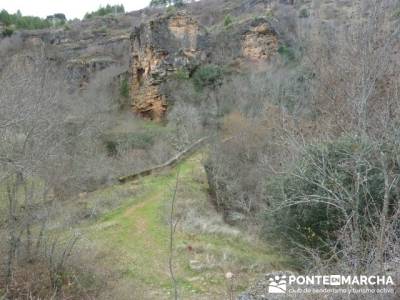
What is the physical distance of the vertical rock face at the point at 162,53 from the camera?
93.9 ft

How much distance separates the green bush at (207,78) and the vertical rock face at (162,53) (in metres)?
1.06

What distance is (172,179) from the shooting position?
55.9 feet

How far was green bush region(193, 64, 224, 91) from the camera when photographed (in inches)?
1117

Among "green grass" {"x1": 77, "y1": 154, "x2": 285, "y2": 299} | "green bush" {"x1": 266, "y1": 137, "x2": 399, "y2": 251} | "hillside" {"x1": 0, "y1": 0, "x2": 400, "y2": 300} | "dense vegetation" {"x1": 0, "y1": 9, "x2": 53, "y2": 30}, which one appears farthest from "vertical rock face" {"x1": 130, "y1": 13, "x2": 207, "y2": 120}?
"dense vegetation" {"x1": 0, "y1": 9, "x2": 53, "y2": 30}

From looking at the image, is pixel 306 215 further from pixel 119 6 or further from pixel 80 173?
pixel 119 6

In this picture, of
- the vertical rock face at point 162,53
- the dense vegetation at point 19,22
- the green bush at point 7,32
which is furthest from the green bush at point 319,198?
the dense vegetation at point 19,22

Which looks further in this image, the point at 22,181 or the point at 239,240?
the point at 239,240

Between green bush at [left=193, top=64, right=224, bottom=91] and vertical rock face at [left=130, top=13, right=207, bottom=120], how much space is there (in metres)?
1.06

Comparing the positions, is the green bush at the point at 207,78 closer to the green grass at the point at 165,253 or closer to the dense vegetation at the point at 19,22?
the green grass at the point at 165,253

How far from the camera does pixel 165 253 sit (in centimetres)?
1055

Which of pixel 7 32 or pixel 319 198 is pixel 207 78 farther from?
pixel 7 32

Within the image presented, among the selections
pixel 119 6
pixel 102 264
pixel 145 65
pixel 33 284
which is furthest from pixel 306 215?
pixel 119 6

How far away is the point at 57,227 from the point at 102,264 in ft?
10.5

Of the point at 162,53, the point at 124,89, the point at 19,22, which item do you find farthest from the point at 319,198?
the point at 19,22
